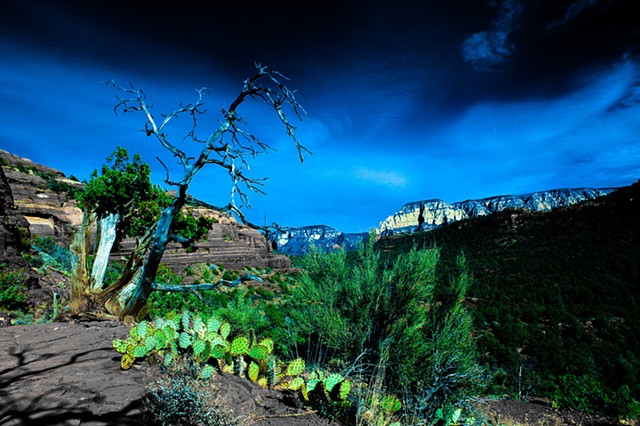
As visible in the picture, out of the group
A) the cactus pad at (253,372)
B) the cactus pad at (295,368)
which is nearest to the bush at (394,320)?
the cactus pad at (295,368)

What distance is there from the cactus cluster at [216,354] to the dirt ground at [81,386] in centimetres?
22

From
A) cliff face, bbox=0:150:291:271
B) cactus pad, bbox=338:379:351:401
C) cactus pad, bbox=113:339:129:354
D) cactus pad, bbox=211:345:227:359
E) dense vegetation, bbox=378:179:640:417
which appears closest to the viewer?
cactus pad, bbox=338:379:351:401

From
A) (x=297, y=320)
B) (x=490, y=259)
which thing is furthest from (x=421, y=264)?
(x=490, y=259)

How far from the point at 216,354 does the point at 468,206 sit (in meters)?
160

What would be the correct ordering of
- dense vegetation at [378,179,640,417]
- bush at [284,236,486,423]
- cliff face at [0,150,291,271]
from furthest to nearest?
cliff face at [0,150,291,271]
dense vegetation at [378,179,640,417]
bush at [284,236,486,423]

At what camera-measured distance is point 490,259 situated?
123ft

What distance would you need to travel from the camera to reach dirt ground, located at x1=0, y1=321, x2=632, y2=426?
271cm

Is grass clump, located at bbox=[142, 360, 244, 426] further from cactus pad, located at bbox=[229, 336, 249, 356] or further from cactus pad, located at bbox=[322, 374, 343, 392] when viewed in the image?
cactus pad, located at bbox=[229, 336, 249, 356]

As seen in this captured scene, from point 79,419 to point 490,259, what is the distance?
136 ft

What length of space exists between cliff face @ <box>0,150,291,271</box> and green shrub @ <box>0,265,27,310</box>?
5.51m

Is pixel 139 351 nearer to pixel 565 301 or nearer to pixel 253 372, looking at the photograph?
pixel 253 372

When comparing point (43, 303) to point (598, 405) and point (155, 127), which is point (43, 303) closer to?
point (155, 127)

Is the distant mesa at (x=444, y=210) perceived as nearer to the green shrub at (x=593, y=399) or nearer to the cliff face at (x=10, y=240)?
the cliff face at (x=10, y=240)

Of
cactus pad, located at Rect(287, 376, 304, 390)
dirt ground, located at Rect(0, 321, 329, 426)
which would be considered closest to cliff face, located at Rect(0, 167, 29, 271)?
dirt ground, located at Rect(0, 321, 329, 426)
